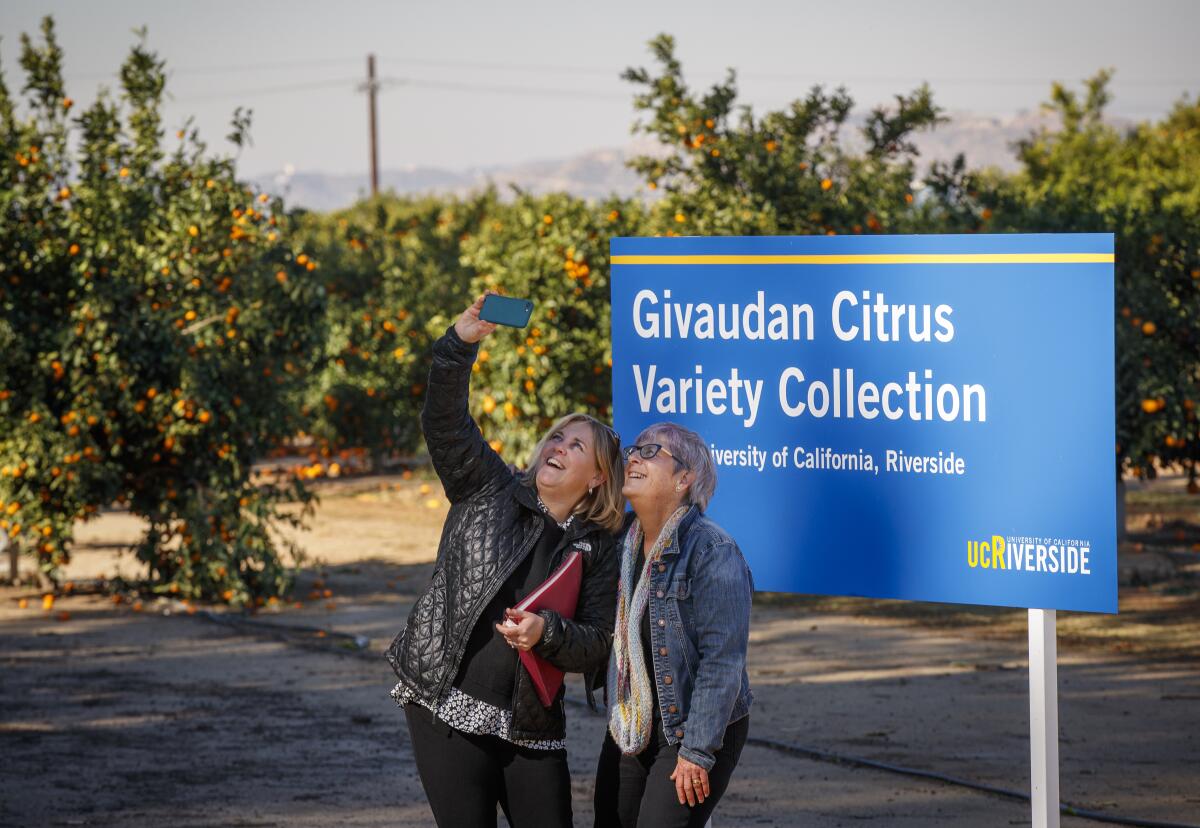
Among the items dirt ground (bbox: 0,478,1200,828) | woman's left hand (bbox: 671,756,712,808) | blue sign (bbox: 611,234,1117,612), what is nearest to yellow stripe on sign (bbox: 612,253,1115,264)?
blue sign (bbox: 611,234,1117,612)

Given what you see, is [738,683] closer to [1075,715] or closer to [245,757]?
[245,757]

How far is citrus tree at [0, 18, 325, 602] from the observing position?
11.7 metres

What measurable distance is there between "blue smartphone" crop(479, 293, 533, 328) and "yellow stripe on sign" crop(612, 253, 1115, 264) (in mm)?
1071

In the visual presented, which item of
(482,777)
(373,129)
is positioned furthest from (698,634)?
(373,129)

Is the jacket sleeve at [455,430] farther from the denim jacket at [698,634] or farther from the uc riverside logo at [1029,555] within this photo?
the uc riverside logo at [1029,555]

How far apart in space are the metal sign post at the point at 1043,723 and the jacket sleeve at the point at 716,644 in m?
1.12

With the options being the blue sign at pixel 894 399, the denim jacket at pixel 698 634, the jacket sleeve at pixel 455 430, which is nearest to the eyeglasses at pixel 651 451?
the denim jacket at pixel 698 634

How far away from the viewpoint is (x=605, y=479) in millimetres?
4191

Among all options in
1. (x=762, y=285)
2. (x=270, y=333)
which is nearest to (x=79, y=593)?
(x=270, y=333)

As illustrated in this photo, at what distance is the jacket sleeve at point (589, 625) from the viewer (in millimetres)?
3963

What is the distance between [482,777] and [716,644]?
2.42 ft

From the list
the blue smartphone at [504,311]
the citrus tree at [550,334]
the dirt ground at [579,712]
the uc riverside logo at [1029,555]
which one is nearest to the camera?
the blue smartphone at [504,311]

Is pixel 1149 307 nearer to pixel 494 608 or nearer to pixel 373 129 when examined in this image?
pixel 494 608

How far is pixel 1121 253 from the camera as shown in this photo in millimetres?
11977
